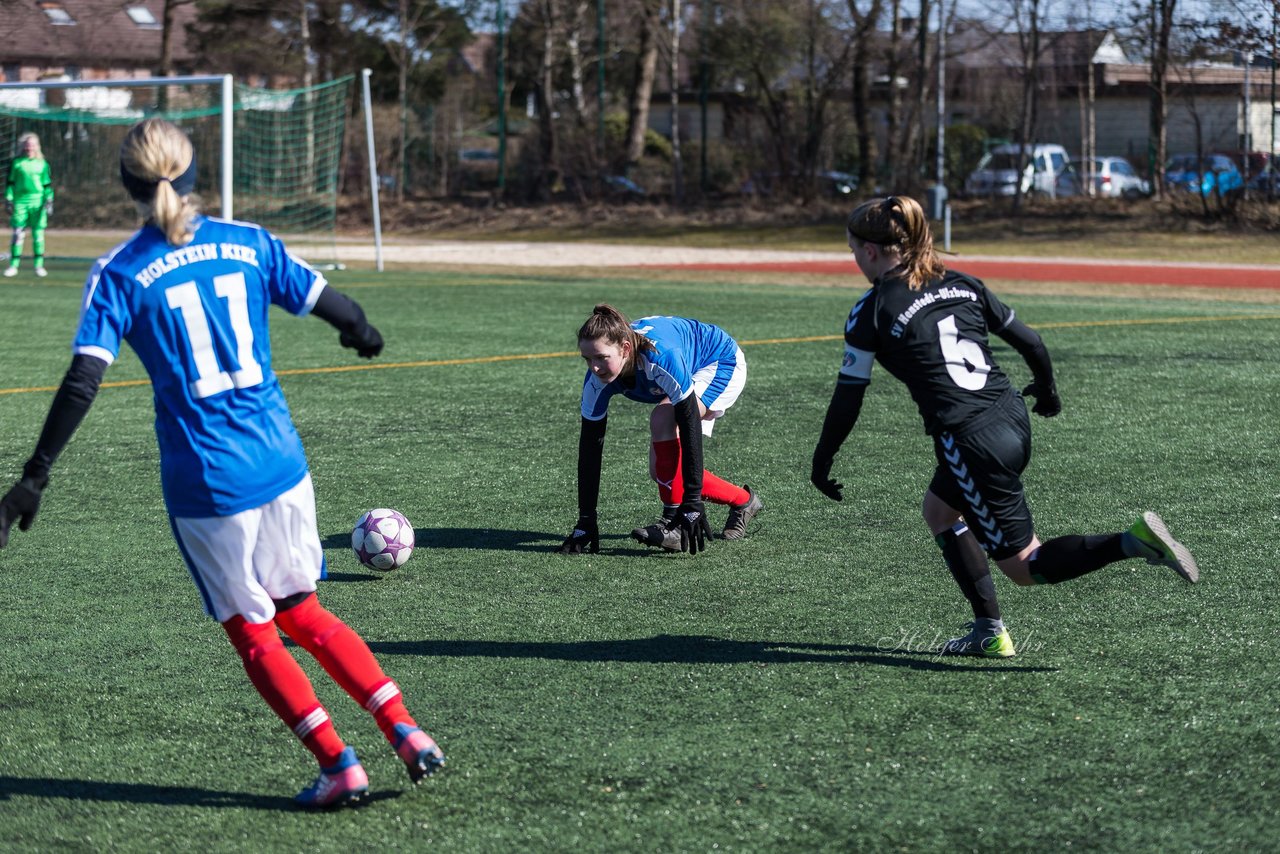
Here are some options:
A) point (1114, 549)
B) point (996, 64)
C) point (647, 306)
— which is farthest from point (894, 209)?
point (996, 64)

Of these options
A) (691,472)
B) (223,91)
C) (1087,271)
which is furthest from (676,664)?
(1087,271)

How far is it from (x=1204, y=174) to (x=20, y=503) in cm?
3162

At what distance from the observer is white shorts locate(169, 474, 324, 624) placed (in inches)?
139

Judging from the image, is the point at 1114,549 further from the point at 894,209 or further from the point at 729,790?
the point at 729,790

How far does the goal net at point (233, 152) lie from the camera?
29344mm

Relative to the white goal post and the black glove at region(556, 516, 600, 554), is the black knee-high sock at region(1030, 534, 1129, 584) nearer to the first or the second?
the black glove at region(556, 516, 600, 554)

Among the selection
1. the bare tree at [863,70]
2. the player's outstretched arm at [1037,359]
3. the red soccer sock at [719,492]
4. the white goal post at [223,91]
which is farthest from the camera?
the bare tree at [863,70]

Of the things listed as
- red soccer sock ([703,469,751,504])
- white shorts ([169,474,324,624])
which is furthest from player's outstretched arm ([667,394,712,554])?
white shorts ([169,474,324,624])

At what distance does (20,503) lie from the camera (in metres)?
3.44

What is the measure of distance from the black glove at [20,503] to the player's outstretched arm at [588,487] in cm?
301

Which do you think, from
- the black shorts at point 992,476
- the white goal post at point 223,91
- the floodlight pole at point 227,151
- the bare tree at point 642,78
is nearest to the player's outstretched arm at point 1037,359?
the black shorts at point 992,476

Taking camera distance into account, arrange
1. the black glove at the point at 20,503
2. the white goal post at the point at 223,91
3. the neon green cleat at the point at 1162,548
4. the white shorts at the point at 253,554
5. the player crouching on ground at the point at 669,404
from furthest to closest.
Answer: the white goal post at the point at 223,91
the player crouching on ground at the point at 669,404
the neon green cleat at the point at 1162,548
the white shorts at the point at 253,554
the black glove at the point at 20,503

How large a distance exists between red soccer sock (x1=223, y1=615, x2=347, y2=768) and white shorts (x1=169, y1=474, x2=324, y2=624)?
5cm

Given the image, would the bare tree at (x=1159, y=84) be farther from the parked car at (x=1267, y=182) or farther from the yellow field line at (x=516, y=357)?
the yellow field line at (x=516, y=357)
